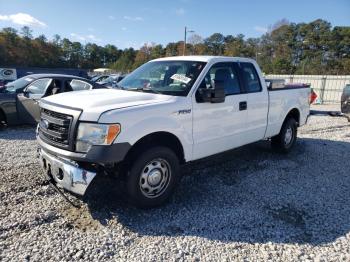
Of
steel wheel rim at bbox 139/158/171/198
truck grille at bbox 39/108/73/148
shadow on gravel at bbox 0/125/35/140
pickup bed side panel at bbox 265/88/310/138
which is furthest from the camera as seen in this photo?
shadow on gravel at bbox 0/125/35/140

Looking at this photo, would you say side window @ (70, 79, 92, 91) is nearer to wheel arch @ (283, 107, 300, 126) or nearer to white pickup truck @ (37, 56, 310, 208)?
white pickup truck @ (37, 56, 310, 208)

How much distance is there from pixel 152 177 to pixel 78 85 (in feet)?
20.0

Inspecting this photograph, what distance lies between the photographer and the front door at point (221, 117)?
4.57m

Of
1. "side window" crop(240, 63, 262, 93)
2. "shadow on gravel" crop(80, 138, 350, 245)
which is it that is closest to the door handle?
"side window" crop(240, 63, 262, 93)

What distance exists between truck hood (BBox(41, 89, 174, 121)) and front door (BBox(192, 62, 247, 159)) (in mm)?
625

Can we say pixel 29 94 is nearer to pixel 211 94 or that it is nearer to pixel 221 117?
pixel 221 117

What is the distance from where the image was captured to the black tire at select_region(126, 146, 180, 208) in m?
3.83

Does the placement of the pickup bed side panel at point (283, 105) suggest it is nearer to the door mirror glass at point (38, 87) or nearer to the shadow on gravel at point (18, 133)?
the shadow on gravel at point (18, 133)

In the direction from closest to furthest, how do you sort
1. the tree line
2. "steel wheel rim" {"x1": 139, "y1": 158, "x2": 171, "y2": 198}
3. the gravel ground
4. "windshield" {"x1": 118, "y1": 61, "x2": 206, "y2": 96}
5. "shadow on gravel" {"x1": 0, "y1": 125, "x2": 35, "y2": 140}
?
the gravel ground, "steel wheel rim" {"x1": 139, "y1": 158, "x2": 171, "y2": 198}, "windshield" {"x1": 118, "y1": 61, "x2": 206, "y2": 96}, "shadow on gravel" {"x1": 0, "y1": 125, "x2": 35, "y2": 140}, the tree line

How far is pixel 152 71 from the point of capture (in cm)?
521

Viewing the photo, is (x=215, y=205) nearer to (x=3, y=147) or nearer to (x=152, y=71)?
(x=152, y=71)

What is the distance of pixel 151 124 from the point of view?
3891 mm

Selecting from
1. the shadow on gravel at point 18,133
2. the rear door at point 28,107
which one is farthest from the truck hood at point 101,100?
the rear door at point 28,107

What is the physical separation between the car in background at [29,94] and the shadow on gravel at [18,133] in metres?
0.22
